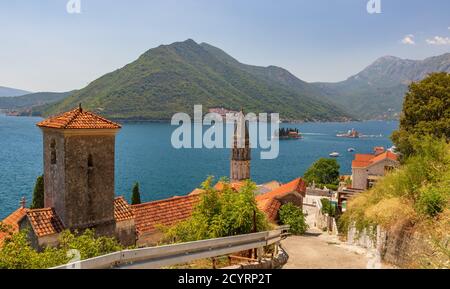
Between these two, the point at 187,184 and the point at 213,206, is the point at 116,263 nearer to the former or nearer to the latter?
the point at 213,206

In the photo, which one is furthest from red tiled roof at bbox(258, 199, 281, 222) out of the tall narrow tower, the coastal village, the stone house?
the tall narrow tower

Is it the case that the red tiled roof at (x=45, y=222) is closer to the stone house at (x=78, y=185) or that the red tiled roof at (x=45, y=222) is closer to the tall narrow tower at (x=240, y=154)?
the stone house at (x=78, y=185)

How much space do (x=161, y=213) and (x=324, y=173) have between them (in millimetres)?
46683

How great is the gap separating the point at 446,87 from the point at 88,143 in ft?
74.3

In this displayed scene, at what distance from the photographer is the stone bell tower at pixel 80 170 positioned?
12984 millimetres

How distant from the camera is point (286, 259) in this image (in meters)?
9.62

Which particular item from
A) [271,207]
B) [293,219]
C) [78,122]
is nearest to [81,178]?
[78,122]

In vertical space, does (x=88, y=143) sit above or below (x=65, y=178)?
above

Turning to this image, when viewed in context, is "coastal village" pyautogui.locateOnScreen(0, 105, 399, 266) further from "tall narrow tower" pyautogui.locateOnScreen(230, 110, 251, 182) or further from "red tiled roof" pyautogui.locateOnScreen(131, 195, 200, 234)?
"tall narrow tower" pyautogui.locateOnScreen(230, 110, 251, 182)

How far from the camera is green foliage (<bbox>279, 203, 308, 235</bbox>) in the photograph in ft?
65.9

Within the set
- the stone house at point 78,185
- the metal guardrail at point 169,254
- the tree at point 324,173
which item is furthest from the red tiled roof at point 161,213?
the tree at point 324,173

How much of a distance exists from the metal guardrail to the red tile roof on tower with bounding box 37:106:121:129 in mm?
8208

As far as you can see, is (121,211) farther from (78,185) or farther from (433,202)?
(433,202)

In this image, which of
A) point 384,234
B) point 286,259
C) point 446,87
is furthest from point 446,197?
point 446,87
